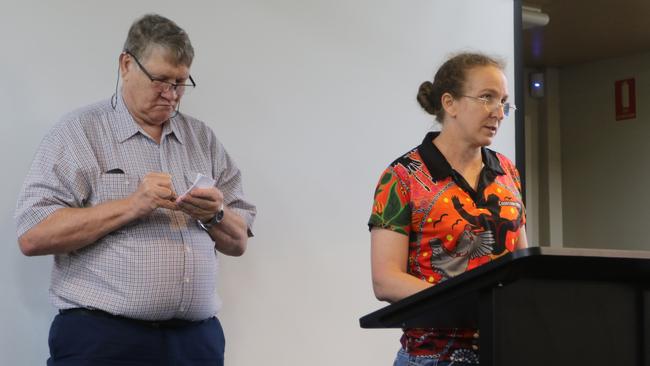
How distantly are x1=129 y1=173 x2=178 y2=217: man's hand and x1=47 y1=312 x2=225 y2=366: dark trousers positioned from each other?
29cm

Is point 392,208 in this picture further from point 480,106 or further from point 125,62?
point 125,62

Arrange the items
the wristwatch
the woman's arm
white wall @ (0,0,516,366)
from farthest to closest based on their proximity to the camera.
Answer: white wall @ (0,0,516,366), the wristwatch, the woman's arm

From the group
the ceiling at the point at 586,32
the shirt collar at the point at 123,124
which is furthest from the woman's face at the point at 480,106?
the ceiling at the point at 586,32

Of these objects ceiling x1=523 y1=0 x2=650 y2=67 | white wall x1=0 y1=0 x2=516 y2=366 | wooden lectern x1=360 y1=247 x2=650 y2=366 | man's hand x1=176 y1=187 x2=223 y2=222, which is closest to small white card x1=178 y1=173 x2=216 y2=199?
man's hand x1=176 y1=187 x2=223 y2=222

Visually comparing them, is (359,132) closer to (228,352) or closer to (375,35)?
(375,35)

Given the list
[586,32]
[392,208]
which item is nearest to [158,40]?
[392,208]

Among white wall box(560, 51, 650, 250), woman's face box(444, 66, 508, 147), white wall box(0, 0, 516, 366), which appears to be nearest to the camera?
woman's face box(444, 66, 508, 147)

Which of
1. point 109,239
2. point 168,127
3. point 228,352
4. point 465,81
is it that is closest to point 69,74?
point 168,127

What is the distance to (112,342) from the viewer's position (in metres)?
2.16

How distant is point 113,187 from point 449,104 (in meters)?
0.88

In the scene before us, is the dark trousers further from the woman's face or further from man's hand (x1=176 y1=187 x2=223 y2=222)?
the woman's face

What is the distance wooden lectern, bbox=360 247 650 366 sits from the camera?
4.27 ft

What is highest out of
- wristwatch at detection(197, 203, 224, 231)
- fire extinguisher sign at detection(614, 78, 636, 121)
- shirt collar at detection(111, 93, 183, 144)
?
fire extinguisher sign at detection(614, 78, 636, 121)

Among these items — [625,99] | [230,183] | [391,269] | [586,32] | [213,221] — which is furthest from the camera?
[625,99]
